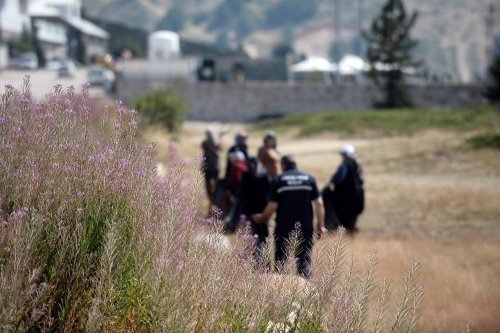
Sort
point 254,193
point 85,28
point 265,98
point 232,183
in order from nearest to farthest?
point 254,193
point 232,183
point 265,98
point 85,28

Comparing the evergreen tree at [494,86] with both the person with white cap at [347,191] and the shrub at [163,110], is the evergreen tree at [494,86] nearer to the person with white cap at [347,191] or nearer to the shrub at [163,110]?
the shrub at [163,110]

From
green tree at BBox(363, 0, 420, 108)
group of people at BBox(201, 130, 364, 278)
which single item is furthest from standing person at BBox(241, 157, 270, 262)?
green tree at BBox(363, 0, 420, 108)

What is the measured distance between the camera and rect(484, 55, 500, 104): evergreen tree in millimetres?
51000

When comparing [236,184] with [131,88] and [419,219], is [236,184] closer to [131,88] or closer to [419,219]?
[419,219]

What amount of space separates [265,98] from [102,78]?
10.5 meters

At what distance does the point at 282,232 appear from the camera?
10.1 meters

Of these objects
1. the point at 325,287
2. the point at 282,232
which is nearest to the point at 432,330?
the point at 282,232

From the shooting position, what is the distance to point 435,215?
19.2 meters

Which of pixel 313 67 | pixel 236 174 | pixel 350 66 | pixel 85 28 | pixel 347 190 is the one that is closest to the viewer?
pixel 347 190

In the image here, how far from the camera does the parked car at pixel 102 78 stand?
60.1 meters

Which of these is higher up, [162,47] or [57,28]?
[57,28]

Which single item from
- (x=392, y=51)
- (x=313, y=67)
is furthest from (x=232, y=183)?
(x=313, y=67)

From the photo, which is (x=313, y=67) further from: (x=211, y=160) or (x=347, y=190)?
(x=347, y=190)

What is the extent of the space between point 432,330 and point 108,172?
364 cm
